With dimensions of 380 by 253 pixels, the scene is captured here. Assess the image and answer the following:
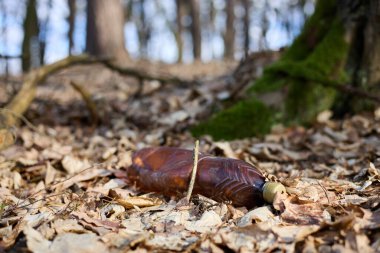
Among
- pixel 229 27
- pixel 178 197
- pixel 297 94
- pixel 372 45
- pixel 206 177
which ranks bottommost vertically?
pixel 178 197

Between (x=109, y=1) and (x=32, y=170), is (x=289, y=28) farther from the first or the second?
(x=32, y=170)

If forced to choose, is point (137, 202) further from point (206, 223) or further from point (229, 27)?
point (229, 27)

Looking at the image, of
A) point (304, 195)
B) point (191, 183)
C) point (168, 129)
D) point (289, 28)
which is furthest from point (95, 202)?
point (289, 28)

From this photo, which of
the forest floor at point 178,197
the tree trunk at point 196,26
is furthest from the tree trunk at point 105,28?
the tree trunk at point 196,26

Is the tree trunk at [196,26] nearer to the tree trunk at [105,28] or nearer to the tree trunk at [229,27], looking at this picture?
the tree trunk at [229,27]

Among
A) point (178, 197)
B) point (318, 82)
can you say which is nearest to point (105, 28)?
point (318, 82)

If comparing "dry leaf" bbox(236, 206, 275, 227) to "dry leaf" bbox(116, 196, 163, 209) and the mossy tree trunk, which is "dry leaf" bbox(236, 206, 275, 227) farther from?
the mossy tree trunk

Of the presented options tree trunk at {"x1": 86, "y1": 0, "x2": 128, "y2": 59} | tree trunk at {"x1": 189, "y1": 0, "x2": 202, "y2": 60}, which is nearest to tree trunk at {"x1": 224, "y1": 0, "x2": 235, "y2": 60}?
tree trunk at {"x1": 189, "y1": 0, "x2": 202, "y2": 60}
